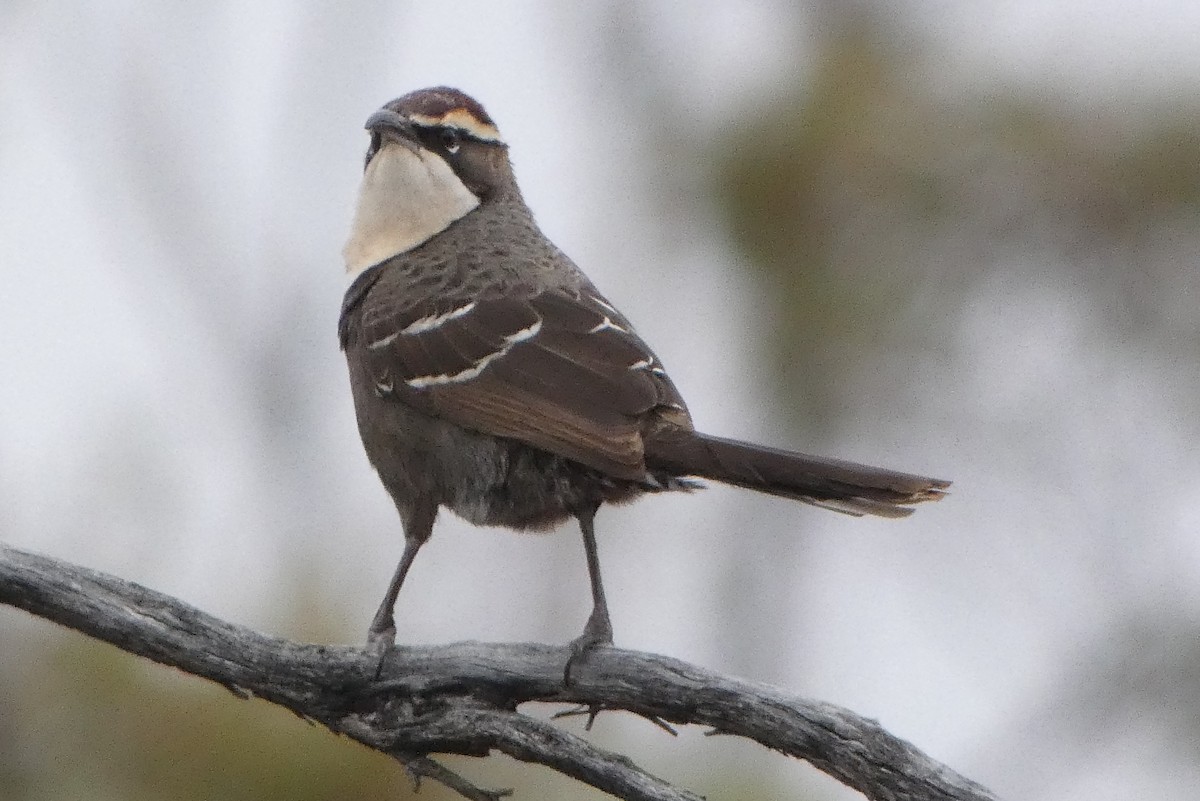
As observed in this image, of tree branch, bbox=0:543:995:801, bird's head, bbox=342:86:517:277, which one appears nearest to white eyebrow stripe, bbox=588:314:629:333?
bird's head, bbox=342:86:517:277

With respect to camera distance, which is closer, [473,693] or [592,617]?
[473,693]

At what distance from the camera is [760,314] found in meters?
9.54

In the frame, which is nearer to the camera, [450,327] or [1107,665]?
[450,327]

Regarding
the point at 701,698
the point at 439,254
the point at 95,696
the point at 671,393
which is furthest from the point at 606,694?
the point at 95,696

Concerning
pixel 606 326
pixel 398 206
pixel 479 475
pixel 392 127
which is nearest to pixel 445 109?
pixel 392 127

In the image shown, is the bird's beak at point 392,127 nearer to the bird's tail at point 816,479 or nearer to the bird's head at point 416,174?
the bird's head at point 416,174

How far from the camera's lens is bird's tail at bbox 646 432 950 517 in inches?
176

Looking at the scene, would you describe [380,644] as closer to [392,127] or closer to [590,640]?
[590,640]

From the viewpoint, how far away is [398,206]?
636 centimetres

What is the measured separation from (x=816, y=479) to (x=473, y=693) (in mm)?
1135

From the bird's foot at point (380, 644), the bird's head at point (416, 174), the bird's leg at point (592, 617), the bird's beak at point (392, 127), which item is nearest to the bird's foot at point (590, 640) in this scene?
the bird's leg at point (592, 617)

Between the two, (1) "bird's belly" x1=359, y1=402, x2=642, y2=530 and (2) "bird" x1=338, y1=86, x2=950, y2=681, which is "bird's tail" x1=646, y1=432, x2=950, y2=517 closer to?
(2) "bird" x1=338, y1=86, x2=950, y2=681

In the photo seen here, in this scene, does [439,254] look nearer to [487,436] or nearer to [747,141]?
[487,436]

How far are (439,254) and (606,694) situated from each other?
7.66ft
